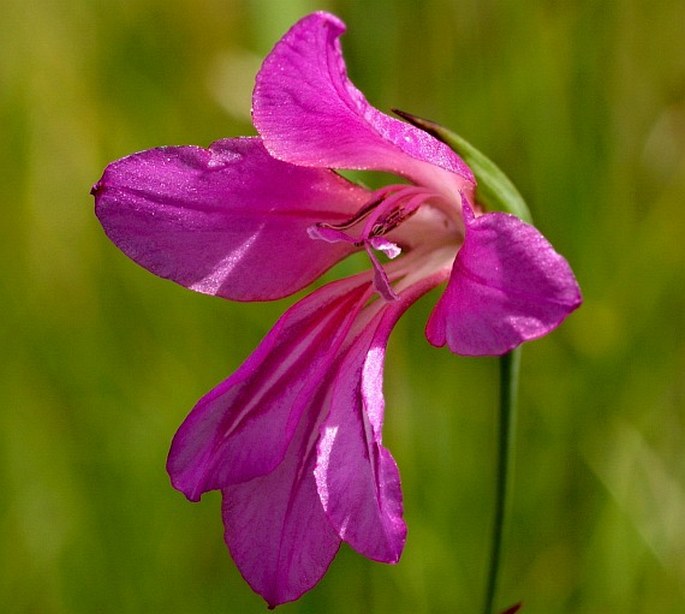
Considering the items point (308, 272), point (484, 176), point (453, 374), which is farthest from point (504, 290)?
point (453, 374)

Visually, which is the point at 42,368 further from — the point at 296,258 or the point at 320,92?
the point at 320,92

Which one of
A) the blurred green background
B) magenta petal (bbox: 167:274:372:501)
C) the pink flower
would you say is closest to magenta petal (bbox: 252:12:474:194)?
the pink flower

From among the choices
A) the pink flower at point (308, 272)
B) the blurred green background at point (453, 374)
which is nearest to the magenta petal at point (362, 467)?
the pink flower at point (308, 272)

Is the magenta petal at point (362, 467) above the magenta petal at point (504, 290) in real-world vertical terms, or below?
below

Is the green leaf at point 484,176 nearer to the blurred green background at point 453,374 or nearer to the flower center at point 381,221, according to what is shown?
the flower center at point 381,221

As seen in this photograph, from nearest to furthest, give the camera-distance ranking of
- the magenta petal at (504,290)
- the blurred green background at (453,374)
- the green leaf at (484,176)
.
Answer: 1. the magenta petal at (504,290)
2. the green leaf at (484,176)
3. the blurred green background at (453,374)

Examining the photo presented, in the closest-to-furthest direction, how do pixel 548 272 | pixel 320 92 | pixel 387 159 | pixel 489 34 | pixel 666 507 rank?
pixel 548 272 < pixel 320 92 < pixel 387 159 < pixel 666 507 < pixel 489 34

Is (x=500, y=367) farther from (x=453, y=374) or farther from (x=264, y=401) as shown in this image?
(x=453, y=374)

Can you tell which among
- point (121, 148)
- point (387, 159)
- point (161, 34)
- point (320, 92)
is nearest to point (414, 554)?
point (387, 159)
